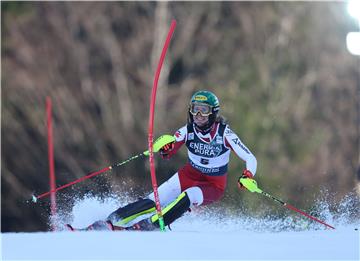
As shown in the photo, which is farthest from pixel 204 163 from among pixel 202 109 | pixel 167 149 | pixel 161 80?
pixel 161 80

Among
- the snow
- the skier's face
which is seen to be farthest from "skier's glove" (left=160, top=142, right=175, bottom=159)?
the snow

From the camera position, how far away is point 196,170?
9336 mm

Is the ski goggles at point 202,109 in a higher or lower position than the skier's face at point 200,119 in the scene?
higher

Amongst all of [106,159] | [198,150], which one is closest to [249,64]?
[106,159]

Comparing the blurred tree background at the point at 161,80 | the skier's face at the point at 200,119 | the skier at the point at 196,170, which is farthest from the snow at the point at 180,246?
the blurred tree background at the point at 161,80

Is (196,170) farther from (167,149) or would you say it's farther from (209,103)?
(209,103)

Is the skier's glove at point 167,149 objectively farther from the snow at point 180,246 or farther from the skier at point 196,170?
the snow at point 180,246

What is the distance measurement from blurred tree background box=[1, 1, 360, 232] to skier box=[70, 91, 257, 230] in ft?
50.7

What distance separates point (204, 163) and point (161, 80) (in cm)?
1796

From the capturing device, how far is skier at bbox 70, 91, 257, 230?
8914mm

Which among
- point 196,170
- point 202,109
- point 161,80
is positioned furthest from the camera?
point 161,80

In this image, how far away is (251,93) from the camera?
2583 centimetres

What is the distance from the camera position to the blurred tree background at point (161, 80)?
26.1 metres

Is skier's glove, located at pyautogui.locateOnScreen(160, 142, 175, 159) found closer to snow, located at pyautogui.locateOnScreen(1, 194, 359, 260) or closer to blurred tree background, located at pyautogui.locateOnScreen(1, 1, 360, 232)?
snow, located at pyautogui.locateOnScreen(1, 194, 359, 260)
